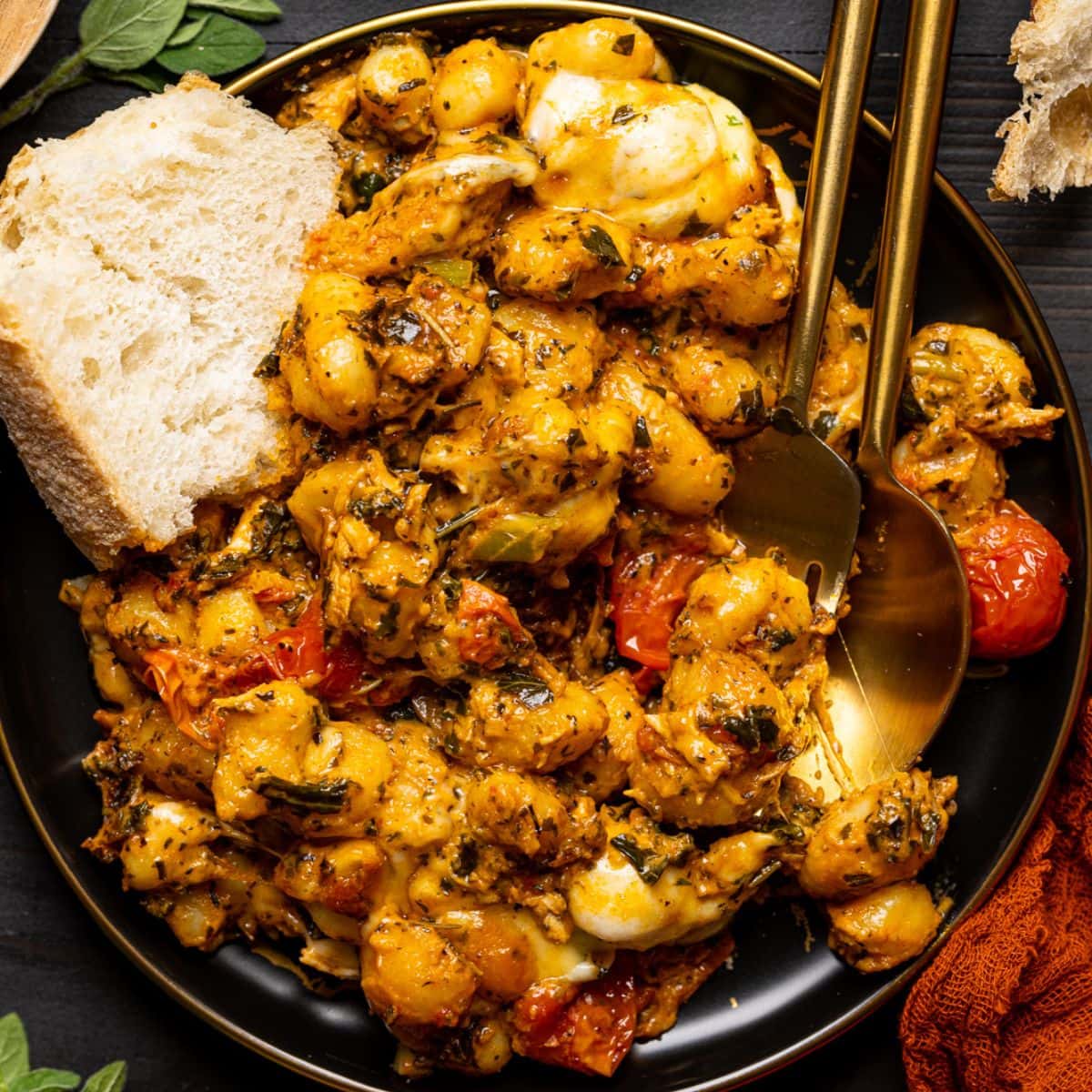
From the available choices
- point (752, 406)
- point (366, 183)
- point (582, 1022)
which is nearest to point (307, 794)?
point (582, 1022)

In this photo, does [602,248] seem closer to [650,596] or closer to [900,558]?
[650,596]

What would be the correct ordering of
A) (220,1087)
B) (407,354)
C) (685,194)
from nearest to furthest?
(407,354) < (685,194) < (220,1087)

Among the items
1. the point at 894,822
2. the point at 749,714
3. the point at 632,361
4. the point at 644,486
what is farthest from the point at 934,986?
the point at 632,361

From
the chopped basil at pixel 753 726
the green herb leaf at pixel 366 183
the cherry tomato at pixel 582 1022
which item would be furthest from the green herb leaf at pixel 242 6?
the cherry tomato at pixel 582 1022

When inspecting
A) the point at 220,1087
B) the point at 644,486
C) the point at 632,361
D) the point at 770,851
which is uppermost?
the point at 632,361

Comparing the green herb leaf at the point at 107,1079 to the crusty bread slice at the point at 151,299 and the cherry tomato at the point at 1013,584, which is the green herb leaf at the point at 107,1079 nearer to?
the crusty bread slice at the point at 151,299

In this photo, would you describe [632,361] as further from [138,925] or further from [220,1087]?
[220,1087]

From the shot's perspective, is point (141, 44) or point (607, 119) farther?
point (141, 44)
